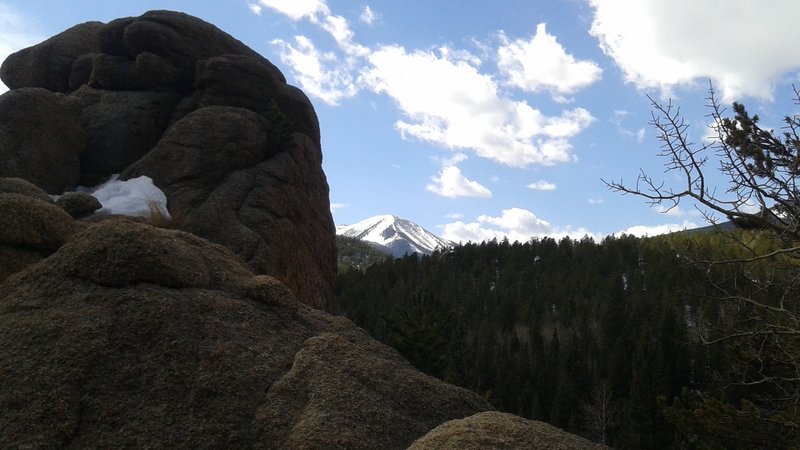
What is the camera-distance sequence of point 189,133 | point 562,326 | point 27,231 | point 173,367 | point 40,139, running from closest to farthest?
point 173,367 → point 27,231 → point 40,139 → point 189,133 → point 562,326

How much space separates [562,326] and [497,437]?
305ft

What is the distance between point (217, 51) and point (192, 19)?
1353 millimetres

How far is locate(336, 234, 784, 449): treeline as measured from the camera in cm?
3872

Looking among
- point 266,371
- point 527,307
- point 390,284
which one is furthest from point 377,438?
point 390,284

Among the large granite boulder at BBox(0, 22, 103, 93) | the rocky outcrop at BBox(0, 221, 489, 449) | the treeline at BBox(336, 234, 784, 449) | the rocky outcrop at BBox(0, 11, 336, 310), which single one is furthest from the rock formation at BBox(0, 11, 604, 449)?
the large granite boulder at BBox(0, 22, 103, 93)

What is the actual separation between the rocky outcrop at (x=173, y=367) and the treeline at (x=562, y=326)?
18.4 feet

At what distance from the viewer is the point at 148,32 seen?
1889 cm

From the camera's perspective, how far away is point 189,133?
16.4 meters

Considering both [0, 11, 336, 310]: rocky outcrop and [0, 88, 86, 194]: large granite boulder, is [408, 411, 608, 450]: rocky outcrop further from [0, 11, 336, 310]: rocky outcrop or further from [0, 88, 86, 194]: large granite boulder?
[0, 88, 86, 194]: large granite boulder

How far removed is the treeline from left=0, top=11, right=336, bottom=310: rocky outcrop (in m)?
9.91

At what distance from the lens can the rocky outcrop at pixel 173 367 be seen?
4484mm

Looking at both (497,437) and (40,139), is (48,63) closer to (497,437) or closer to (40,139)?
(40,139)

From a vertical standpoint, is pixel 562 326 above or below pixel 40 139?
below

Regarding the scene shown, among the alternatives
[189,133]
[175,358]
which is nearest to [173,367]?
[175,358]
